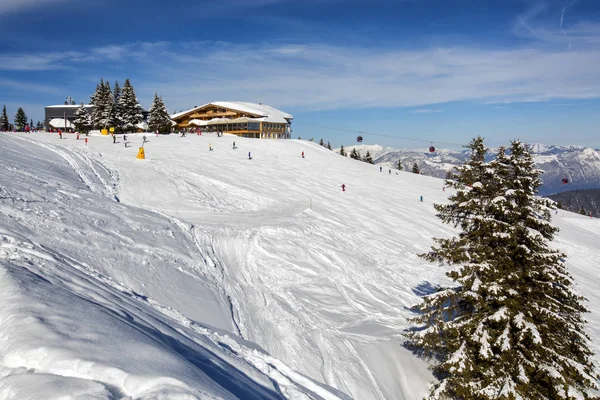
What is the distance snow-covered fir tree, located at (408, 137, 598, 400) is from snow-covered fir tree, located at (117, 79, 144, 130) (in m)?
65.6

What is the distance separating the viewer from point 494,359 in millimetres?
10242

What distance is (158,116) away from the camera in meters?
71.1

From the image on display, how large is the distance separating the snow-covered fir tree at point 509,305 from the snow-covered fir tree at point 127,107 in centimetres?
6556

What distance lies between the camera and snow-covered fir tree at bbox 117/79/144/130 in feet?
215

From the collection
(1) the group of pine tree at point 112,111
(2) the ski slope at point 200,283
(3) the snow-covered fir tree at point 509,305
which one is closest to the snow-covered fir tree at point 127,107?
(1) the group of pine tree at point 112,111

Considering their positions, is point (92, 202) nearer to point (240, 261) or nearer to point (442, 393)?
point (240, 261)

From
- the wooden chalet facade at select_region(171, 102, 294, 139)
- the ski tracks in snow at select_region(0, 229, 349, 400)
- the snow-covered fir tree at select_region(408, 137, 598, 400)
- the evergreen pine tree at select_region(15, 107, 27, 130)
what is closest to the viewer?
the ski tracks in snow at select_region(0, 229, 349, 400)

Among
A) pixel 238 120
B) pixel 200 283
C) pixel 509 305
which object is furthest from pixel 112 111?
pixel 509 305

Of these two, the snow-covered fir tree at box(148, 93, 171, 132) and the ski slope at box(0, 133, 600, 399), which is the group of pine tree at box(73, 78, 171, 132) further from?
the ski slope at box(0, 133, 600, 399)

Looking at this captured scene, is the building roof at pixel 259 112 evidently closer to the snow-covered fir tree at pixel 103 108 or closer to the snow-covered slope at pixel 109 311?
the snow-covered fir tree at pixel 103 108

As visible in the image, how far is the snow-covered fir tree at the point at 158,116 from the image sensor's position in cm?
7056

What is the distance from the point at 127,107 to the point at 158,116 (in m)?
6.35

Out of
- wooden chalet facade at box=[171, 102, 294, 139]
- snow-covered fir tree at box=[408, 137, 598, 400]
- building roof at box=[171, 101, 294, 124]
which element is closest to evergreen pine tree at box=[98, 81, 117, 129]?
wooden chalet facade at box=[171, 102, 294, 139]

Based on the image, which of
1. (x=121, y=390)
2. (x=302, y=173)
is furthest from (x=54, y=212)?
(x=302, y=173)
